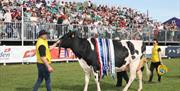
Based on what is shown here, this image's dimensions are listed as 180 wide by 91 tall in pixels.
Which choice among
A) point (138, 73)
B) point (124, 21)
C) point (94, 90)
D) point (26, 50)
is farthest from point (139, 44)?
point (124, 21)

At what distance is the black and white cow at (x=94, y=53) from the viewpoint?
13.9 m

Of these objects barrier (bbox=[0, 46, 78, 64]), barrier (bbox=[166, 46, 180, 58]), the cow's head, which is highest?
the cow's head

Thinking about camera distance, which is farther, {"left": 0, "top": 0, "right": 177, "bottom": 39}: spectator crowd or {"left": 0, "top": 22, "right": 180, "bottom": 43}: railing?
{"left": 0, "top": 0, "right": 177, "bottom": 39}: spectator crowd

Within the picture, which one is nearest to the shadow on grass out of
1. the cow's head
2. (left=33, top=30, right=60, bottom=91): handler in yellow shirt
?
the cow's head

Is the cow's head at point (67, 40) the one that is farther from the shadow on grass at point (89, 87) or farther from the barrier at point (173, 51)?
the barrier at point (173, 51)

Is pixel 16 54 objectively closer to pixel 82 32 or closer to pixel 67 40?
pixel 82 32

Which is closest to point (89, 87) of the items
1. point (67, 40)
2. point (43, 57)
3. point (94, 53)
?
point (94, 53)

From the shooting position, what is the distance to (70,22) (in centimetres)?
3372

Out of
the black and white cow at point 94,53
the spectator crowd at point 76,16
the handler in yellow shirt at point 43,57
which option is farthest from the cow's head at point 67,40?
the spectator crowd at point 76,16

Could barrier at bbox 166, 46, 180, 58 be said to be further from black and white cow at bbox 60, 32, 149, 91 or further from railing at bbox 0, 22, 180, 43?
black and white cow at bbox 60, 32, 149, 91

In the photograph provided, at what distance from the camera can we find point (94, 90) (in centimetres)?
1513

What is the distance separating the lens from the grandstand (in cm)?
2962

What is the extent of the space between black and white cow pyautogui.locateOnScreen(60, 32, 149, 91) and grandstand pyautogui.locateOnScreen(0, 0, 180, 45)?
49.3 feet

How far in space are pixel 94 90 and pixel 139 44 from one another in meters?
2.28
